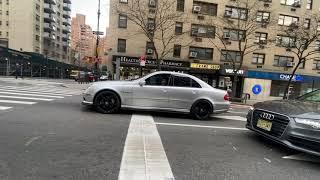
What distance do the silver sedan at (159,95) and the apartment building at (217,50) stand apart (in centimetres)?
→ 2362

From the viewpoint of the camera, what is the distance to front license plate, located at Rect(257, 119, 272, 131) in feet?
20.8

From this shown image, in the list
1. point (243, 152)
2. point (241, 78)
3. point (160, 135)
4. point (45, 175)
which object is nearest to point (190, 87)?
point (160, 135)

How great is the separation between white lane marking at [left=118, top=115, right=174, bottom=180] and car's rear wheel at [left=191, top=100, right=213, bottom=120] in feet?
8.86

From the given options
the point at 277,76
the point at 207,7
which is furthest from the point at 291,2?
the point at 207,7

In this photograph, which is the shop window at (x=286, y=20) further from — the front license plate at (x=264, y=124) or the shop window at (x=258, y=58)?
the front license plate at (x=264, y=124)

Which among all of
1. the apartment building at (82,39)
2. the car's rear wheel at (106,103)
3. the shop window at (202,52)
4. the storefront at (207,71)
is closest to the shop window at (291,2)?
the shop window at (202,52)

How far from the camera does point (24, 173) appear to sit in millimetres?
4285

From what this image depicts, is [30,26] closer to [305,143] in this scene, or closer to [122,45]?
[122,45]

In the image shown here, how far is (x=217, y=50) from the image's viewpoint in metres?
37.0

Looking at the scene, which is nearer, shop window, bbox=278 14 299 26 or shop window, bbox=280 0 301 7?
shop window, bbox=278 14 299 26

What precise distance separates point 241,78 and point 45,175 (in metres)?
35.5

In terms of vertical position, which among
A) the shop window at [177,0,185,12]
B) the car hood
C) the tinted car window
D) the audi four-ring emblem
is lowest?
the audi four-ring emblem

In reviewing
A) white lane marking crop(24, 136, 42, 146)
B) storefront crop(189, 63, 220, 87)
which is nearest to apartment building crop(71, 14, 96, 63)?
storefront crop(189, 63, 220, 87)

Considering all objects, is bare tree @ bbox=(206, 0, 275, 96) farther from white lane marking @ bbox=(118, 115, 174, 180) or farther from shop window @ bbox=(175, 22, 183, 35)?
white lane marking @ bbox=(118, 115, 174, 180)
